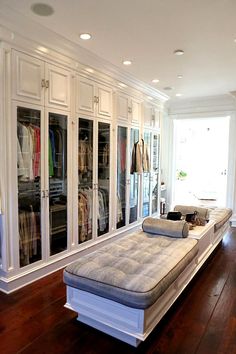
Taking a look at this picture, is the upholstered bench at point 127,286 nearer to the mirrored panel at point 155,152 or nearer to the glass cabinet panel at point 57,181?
the glass cabinet panel at point 57,181

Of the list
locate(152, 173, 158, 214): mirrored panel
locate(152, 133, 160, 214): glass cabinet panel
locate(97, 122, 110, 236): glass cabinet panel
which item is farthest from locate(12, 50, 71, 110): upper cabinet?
locate(152, 173, 158, 214): mirrored panel

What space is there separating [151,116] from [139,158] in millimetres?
1004

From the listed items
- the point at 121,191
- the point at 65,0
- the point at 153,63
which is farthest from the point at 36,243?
the point at 153,63

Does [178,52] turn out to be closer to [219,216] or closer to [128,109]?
[128,109]

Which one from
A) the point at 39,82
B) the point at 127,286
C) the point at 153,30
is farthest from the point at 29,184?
the point at 153,30

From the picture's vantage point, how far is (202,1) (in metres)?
2.17

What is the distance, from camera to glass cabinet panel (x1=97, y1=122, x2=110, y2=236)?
3.82m

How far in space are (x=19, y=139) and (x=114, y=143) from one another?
5.51 feet

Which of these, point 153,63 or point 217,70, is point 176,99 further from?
point 153,63

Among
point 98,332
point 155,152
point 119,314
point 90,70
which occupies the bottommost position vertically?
point 98,332

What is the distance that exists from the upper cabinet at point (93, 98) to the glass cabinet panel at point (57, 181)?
0.37 meters

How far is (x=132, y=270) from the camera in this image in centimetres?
208

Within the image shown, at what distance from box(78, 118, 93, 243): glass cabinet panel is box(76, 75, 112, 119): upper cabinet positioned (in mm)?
163

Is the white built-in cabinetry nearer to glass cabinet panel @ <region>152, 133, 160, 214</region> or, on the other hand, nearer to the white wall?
glass cabinet panel @ <region>152, 133, 160, 214</region>
